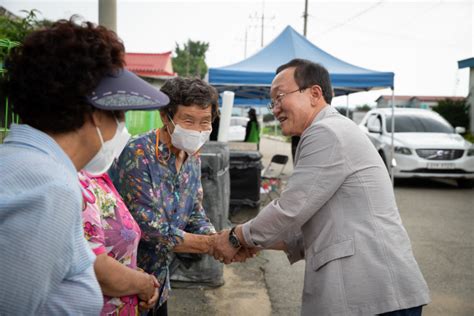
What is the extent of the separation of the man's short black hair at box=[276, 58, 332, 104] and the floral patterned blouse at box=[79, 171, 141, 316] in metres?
1.15

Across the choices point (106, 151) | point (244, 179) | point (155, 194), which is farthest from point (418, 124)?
point (106, 151)

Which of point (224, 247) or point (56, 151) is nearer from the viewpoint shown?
point (56, 151)

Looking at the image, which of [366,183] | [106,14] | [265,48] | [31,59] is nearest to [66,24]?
[31,59]

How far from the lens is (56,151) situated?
1249 millimetres

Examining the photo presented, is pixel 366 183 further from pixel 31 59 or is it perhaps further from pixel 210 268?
pixel 210 268

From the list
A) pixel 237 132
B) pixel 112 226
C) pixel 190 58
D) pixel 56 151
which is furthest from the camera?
pixel 190 58

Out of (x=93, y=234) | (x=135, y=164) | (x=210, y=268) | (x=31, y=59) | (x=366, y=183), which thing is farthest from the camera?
(x=210, y=268)

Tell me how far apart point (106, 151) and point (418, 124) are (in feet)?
38.4

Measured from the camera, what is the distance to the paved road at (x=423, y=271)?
4238mm

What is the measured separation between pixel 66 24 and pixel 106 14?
2.70 meters

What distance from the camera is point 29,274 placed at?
1086 millimetres

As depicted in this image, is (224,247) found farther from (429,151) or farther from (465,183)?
(465,183)

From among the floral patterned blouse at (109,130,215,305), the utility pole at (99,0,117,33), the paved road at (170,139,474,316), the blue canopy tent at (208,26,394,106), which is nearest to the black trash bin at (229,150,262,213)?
the paved road at (170,139,474,316)

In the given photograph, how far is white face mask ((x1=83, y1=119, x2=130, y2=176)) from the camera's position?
1.44m
